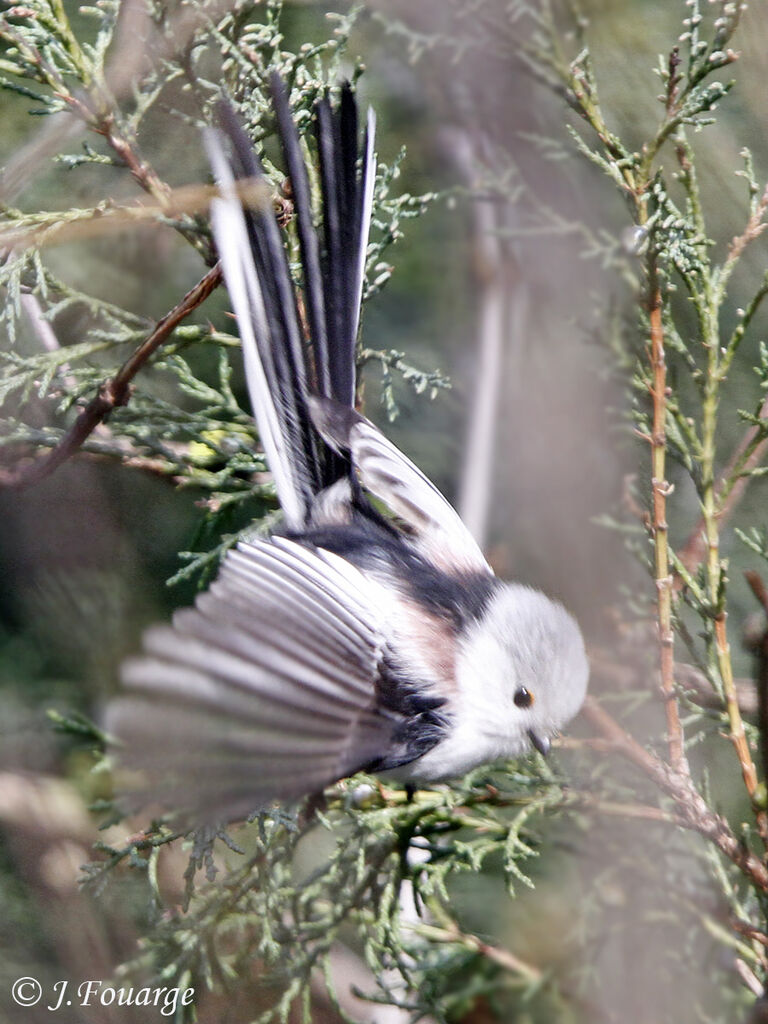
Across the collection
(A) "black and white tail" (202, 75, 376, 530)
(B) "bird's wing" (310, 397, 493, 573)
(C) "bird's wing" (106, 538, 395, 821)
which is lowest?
(C) "bird's wing" (106, 538, 395, 821)

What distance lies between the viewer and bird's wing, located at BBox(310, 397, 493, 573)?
128 centimetres

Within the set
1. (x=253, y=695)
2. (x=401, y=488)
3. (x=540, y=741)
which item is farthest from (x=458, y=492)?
(x=253, y=695)

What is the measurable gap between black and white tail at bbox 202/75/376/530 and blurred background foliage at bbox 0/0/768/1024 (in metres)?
0.14

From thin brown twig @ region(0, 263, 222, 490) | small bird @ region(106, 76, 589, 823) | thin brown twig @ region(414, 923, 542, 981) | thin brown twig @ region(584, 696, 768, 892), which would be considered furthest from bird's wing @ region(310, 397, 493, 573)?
thin brown twig @ region(414, 923, 542, 981)

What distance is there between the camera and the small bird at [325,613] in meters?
0.85

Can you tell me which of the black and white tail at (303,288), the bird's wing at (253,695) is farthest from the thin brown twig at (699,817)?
the black and white tail at (303,288)

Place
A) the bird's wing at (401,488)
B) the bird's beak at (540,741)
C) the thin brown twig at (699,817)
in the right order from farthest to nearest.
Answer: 1. the bird's wing at (401,488)
2. the bird's beak at (540,741)
3. the thin brown twig at (699,817)

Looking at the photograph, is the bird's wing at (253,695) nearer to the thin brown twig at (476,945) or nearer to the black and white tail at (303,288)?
the black and white tail at (303,288)

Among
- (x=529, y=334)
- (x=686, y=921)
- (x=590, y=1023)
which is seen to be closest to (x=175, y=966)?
(x=590, y=1023)

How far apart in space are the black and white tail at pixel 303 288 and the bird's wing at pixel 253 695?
0.21 meters

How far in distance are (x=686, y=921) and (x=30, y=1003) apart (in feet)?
2.84

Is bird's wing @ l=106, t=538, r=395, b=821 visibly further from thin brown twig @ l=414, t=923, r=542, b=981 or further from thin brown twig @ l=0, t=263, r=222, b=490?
thin brown twig @ l=414, t=923, r=542, b=981

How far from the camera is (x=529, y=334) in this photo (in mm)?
2078

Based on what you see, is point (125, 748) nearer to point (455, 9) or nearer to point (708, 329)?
point (708, 329)
